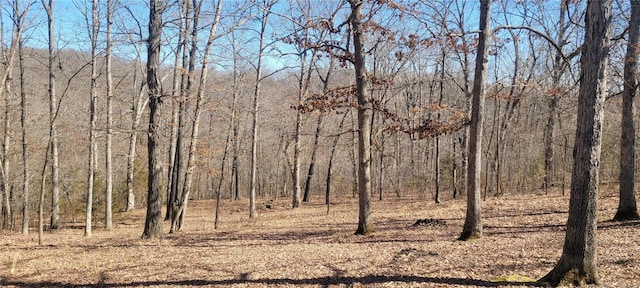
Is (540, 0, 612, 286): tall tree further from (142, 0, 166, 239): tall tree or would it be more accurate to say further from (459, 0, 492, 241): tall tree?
(142, 0, 166, 239): tall tree

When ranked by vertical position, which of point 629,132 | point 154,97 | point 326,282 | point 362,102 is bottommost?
point 326,282

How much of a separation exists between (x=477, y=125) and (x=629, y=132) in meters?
3.66

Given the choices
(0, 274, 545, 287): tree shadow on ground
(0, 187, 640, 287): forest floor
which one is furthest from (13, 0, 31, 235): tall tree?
(0, 274, 545, 287): tree shadow on ground

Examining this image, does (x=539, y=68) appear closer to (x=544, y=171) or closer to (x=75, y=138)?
(x=544, y=171)

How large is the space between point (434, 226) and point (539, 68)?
16409 mm

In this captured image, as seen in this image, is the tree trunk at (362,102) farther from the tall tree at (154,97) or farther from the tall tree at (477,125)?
the tall tree at (154,97)

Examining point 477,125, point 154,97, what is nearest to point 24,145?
point 154,97

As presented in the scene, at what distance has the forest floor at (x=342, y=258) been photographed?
19.6 ft

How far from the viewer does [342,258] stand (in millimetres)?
7395

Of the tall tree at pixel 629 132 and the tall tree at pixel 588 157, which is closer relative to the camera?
the tall tree at pixel 588 157

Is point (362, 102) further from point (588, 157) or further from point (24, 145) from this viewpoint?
point (24, 145)

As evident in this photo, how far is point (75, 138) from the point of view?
55.5ft

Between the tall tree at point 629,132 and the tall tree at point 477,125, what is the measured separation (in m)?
3.09

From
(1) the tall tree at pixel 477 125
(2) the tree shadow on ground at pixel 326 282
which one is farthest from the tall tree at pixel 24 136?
(1) the tall tree at pixel 477 125
